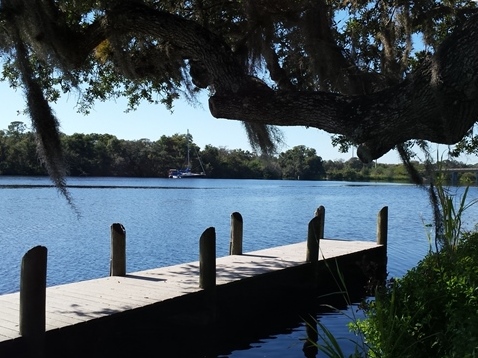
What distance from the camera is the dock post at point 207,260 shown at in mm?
7882

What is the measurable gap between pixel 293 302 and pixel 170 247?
8499 millimetres

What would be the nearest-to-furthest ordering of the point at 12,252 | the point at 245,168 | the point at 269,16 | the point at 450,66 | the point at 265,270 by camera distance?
the point at 450,66 < the point at 269,16 < the point at 265,270 < the point at 12,252 < the point at 245,168

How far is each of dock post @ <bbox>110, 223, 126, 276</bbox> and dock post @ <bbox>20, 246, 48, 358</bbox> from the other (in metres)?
2.68

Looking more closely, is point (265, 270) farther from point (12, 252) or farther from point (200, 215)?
point (200, 215)

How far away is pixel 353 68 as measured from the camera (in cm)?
604

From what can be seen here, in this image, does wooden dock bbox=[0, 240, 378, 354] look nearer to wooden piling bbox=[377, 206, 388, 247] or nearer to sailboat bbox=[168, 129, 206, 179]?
wooden piling bbox=[377, 206, 388, 247]

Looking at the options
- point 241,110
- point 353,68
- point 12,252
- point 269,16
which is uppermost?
point 269,16

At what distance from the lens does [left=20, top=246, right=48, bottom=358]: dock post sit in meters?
5.50

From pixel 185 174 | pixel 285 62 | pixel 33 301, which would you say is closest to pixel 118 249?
pixel 33 301

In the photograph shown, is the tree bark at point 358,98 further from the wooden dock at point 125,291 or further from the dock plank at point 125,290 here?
the wooden dock at point 125,291

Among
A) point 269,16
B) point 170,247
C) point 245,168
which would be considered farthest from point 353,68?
point 245,168

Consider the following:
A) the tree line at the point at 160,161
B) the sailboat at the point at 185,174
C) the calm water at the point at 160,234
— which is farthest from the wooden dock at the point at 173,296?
the sailboat at the point at 185,174

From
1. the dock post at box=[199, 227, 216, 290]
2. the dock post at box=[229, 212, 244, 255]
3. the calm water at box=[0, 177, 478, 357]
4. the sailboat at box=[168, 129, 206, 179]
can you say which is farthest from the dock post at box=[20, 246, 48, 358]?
the sailboat at box=[168, 129, 206, 179]

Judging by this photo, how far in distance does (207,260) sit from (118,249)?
1.55m
